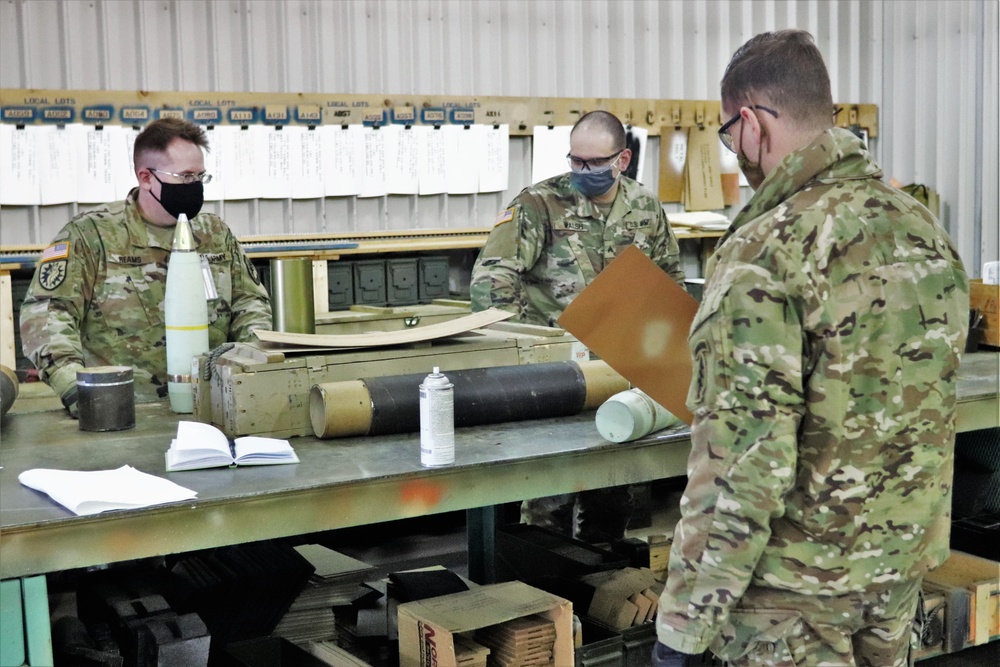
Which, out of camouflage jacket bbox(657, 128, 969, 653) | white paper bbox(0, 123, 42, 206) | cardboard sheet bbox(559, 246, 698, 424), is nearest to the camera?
camouflage jacket bbox(657, 128, 969, 653)

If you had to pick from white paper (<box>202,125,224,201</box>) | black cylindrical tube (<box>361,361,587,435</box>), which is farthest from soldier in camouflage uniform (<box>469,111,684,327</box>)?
white paper (<box>202,125,224,201</box>)

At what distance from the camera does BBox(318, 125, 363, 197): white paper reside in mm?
5375

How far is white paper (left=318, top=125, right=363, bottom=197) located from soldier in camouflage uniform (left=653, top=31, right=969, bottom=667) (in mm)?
3906

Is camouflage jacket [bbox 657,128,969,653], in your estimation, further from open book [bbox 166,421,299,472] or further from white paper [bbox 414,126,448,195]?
white paper [bbox 414,126,448,195]

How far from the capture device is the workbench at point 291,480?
1675 millimetres

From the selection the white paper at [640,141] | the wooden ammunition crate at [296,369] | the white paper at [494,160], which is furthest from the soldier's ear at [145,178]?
the white paper at [640,141]

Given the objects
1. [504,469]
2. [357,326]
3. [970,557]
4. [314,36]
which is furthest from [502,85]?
[504,469]

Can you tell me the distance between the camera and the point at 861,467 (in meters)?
1.59

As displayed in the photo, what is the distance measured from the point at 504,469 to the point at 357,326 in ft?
7.69

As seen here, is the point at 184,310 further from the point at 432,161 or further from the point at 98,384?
the point at 432,161

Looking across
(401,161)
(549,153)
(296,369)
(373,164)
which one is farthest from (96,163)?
(296,369)

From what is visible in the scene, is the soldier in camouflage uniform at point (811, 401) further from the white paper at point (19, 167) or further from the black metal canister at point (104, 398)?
the white paper at point (19, 167)

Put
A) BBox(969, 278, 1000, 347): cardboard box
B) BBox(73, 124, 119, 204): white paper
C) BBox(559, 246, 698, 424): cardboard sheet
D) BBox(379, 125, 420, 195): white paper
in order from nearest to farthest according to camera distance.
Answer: BBox(559, 246, 698, 424): cardboard sheet
BBox(969, 278, 1000, 347): cardboard box
BBox(73, 124, 119, 204): white paper
BBox(379, 125, 420, 195): white paper

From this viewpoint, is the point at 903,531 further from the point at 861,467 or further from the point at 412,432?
the point at 412,432
